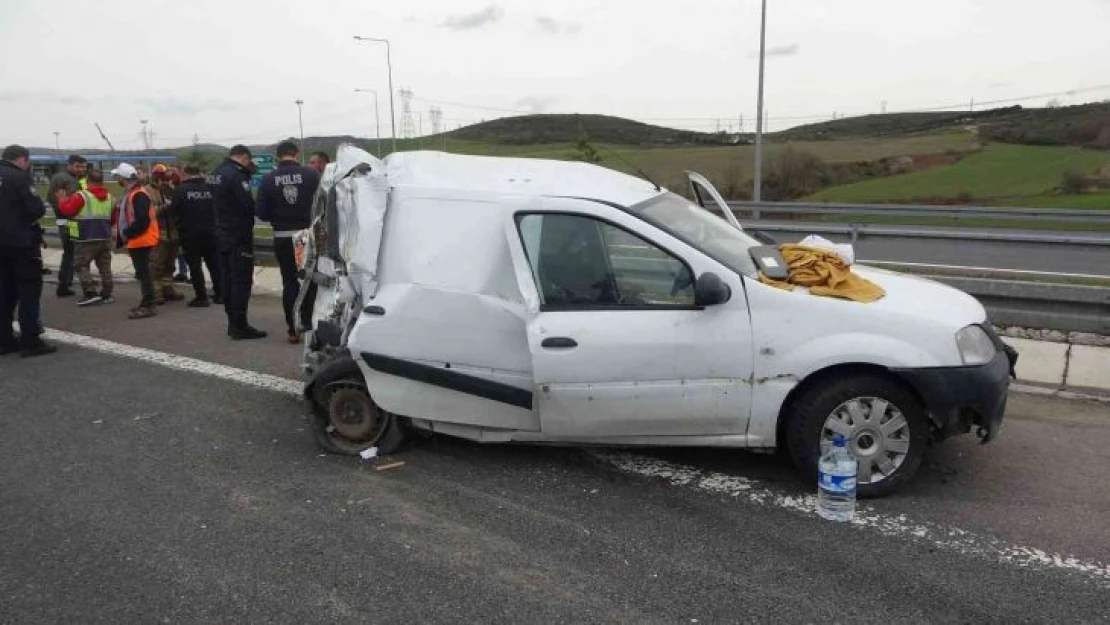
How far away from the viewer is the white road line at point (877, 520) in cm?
330

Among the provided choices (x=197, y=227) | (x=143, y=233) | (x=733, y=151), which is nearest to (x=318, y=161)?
(x=197, y=227)

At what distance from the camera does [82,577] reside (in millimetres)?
3332

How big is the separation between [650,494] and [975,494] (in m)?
1.58

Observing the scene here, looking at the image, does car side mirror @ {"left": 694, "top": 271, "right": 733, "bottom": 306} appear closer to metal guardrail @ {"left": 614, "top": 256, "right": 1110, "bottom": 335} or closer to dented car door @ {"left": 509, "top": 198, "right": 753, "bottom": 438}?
dented car door @ {"left": 509, "top": 198, "right": 753, "bottom": 438}

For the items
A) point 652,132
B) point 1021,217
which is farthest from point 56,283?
point 652,132

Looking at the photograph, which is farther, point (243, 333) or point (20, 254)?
point (243, 333)

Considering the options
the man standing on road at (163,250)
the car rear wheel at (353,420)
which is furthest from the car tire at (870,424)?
the man standing on road at (163,250)

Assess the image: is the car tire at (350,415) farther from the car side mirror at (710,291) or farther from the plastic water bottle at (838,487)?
the plastic water bottle at (838,487)

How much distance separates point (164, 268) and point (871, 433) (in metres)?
8.92

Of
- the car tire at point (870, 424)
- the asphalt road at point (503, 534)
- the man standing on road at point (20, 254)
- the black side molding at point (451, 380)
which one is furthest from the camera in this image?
the man standing on road at point (20, 254)

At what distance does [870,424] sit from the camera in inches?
153

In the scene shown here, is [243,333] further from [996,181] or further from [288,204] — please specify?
[996,181]

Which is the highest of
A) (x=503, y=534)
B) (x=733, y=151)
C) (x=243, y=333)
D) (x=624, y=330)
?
Answer: (x=733, y=151)

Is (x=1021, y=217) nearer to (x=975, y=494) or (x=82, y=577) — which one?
(x=975, y=494)
